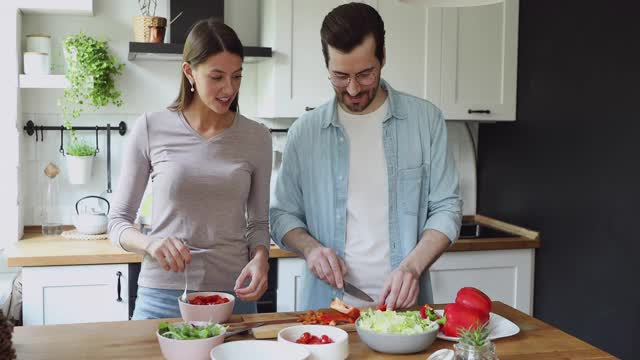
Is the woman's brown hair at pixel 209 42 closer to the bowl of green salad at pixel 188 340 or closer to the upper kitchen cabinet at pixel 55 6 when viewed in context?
the bowl of green salad at pixel 188 340

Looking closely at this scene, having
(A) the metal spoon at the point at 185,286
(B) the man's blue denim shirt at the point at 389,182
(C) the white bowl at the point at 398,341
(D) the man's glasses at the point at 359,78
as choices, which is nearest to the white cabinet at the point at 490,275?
(B) the man's blue denim shirt at the point at 389,182

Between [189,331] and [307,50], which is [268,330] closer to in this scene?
[189,331]

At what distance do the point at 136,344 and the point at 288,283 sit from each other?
4.73 feet

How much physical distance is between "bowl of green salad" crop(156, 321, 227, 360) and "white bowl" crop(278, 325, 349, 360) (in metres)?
0.14

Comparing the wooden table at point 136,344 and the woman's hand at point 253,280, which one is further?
the woman's hand at point 253,280

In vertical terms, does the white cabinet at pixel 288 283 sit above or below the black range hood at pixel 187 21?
below

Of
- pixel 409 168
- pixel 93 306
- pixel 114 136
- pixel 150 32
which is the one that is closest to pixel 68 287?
pixel 93 306

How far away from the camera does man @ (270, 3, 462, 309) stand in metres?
2.05

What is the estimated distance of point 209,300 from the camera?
1.72m

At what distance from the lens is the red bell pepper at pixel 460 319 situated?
1693 millimetres

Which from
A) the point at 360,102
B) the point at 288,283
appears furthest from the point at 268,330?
the point at 288,283

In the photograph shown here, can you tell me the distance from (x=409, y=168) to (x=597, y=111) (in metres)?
1.27

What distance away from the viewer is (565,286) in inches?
127

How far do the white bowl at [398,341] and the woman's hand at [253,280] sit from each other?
323 mm
